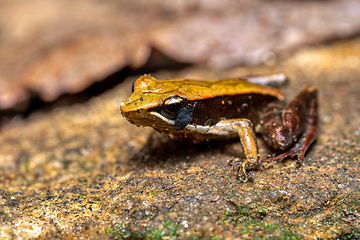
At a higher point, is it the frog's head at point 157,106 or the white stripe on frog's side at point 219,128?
the frog's head at point 157,106

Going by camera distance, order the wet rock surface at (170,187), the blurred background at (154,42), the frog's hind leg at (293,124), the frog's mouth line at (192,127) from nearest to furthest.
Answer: the wet rock surface at (170,187), the frog's mouth line at (192,127), the frog's hind leg at (293,124), the blurred background at (154,42)

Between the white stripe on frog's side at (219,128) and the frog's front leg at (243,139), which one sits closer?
the frog's front leg at (243,139)

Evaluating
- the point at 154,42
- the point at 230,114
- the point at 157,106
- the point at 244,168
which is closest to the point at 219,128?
the point at 230,114

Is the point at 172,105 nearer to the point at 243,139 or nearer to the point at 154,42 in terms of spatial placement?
the point at 243,139

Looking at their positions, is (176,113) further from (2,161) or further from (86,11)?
(86,11)

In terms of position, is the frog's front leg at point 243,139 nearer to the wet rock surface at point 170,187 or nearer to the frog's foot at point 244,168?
the frog's foot at point 244,168

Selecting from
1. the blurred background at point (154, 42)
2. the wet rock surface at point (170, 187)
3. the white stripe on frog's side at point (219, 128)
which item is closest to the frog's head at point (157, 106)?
the white stripe on frog's side at point (219, 128)

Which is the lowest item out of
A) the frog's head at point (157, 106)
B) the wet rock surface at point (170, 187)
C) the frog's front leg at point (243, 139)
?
the wet rock surface at point (170, 187)

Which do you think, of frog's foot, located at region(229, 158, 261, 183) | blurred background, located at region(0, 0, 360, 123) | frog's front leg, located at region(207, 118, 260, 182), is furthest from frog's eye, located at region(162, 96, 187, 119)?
blurred background, located at region(0, 0, 360, 123)
